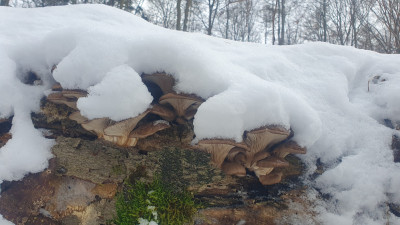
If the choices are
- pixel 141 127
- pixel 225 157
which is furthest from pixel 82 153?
pixel 225 157

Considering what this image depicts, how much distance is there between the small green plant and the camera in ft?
5.68

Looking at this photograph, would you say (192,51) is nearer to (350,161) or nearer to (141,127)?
(141,127)

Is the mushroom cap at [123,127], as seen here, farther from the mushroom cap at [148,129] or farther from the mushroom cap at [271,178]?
the mushroom cap at [271,178]

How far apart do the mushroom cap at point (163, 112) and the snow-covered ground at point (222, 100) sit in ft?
0.22

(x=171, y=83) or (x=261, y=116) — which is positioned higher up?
(x=171, y=83)

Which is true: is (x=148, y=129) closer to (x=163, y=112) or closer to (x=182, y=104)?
(x=163, y=112)

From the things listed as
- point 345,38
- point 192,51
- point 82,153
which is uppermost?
point 345,38

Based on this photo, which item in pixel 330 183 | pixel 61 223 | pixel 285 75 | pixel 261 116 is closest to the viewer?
pixel 261 116

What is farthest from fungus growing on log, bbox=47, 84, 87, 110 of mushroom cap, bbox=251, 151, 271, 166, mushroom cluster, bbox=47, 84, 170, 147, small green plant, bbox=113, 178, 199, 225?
mushroom cap, bbox=251, 151, 271, 166

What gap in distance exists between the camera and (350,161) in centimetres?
170

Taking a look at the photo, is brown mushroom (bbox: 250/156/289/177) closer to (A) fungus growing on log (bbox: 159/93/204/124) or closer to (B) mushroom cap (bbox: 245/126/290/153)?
(B) mushroom cap (bbox: 245/126/290/153)

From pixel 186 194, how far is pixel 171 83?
2.35ft

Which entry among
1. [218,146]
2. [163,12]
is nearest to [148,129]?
[218,146]

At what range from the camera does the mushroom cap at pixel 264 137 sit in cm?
144
